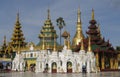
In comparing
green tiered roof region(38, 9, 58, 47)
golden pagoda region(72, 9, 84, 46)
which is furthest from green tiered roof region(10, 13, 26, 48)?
golden pagoda region(72, 9, 84, 46)

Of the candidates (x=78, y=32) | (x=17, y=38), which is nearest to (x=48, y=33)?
(x=78, y=32)

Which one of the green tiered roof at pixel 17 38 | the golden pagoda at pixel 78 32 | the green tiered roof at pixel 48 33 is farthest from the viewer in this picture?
the green tiered roof at pixel 17 38

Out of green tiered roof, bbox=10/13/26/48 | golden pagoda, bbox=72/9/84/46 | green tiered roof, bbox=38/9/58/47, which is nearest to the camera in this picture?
green tiered roof, bbox=38/9/58/47

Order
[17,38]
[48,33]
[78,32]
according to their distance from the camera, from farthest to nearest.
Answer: [17,38] < [78,32] < [48,33]

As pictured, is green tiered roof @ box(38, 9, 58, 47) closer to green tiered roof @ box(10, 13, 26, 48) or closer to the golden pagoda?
the golden pagoda

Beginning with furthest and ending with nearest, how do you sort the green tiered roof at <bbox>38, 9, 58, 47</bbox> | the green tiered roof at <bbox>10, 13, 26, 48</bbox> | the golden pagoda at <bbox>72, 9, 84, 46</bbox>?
1. the green tiered roof at <bbox>10, 13, 26, 48</bbox>
2. the golden pagoda at <bbox>72, 9, 84, 46</bbox>
3. the green tiered roof at <bbox>38, 9, 58, 47</bbox>

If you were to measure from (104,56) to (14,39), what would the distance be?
28.1 meters

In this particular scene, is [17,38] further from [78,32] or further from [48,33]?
[78,32]

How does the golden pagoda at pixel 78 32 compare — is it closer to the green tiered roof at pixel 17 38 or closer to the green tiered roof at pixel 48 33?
the green tiered roof at pixel 48 33

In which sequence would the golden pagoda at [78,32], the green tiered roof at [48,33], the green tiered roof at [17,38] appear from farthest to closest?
1. the green tiered roof at [17,38]
2. the golden pagoda at [78,32]
3. the green tiered roof at [48,33]

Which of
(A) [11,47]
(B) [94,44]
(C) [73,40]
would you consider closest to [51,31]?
(C) [73,40]

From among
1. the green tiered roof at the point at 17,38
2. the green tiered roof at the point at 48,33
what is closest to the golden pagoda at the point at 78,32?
the green tiered roof at the point at 48,33

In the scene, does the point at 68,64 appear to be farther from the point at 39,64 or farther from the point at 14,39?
the point at 14,39

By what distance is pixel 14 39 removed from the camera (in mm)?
79625
